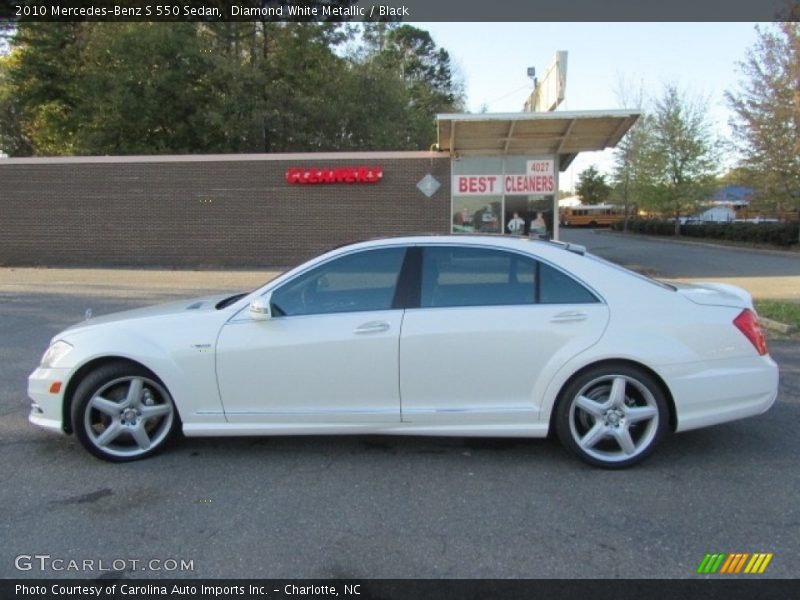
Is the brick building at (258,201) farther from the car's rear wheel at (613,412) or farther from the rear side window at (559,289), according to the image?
the car's rear wheel at (613,412)

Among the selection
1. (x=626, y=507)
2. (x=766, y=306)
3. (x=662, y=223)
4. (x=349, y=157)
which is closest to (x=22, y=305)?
(x=349, y=157)

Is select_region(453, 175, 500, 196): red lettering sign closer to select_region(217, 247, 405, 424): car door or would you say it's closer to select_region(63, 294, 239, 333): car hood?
select_region(63, 294, 239, 333): car hood

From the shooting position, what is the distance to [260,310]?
12.8 feet

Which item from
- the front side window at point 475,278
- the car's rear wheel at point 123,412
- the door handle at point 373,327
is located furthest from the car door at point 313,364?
the car's rear wheel at point 123,412

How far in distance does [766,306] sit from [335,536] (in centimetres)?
855

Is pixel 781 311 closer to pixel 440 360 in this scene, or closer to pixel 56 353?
pixel 440 360

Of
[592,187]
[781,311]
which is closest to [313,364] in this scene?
[781,311]

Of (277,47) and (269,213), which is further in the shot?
(277,47)

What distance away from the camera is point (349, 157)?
17.7 meters

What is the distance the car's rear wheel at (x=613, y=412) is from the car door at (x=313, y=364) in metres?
1.13

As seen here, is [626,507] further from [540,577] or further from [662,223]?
[662,223]

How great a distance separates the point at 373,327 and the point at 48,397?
7.35 feet

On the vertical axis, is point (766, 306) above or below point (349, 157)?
below

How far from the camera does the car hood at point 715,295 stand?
3.99m
